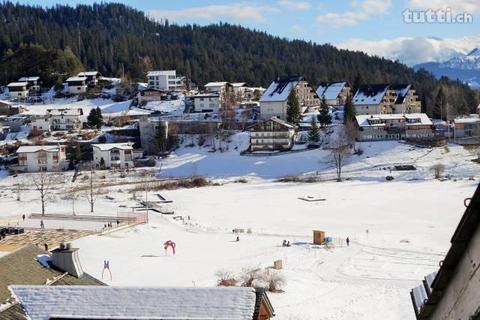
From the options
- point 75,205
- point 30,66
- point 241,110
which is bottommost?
point 75,205

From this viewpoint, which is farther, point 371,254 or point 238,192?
point 238,192

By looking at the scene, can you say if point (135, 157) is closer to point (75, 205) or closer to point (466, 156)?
point (75, 205)

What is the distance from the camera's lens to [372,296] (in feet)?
73.2

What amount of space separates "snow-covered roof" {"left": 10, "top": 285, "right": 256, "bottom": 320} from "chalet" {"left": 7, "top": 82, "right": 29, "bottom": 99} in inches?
3688

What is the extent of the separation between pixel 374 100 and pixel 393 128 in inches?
388

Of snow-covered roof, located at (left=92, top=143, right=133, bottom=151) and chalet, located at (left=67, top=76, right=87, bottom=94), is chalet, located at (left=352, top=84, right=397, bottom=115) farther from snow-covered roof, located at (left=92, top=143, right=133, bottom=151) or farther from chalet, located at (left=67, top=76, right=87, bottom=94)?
chalet, located at (left=67, top=76, right=87, bottom=94)

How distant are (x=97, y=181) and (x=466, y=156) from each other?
125ft

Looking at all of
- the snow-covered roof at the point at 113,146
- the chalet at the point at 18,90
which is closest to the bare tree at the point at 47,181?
the snow-covered roof at the point at 113,146

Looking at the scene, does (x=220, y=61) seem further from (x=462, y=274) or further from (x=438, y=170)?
(x=462, y=274)

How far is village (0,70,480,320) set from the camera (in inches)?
515

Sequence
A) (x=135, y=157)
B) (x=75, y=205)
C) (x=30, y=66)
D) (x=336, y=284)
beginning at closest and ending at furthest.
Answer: (x=336, y=284) < (x=75, y=205) < (x=135, y=157) < (x=30, y=66)

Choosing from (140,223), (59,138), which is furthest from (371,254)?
(59,138)

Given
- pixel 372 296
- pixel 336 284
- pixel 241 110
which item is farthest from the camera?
pixel 241 110

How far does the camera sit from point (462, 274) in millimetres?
3217
